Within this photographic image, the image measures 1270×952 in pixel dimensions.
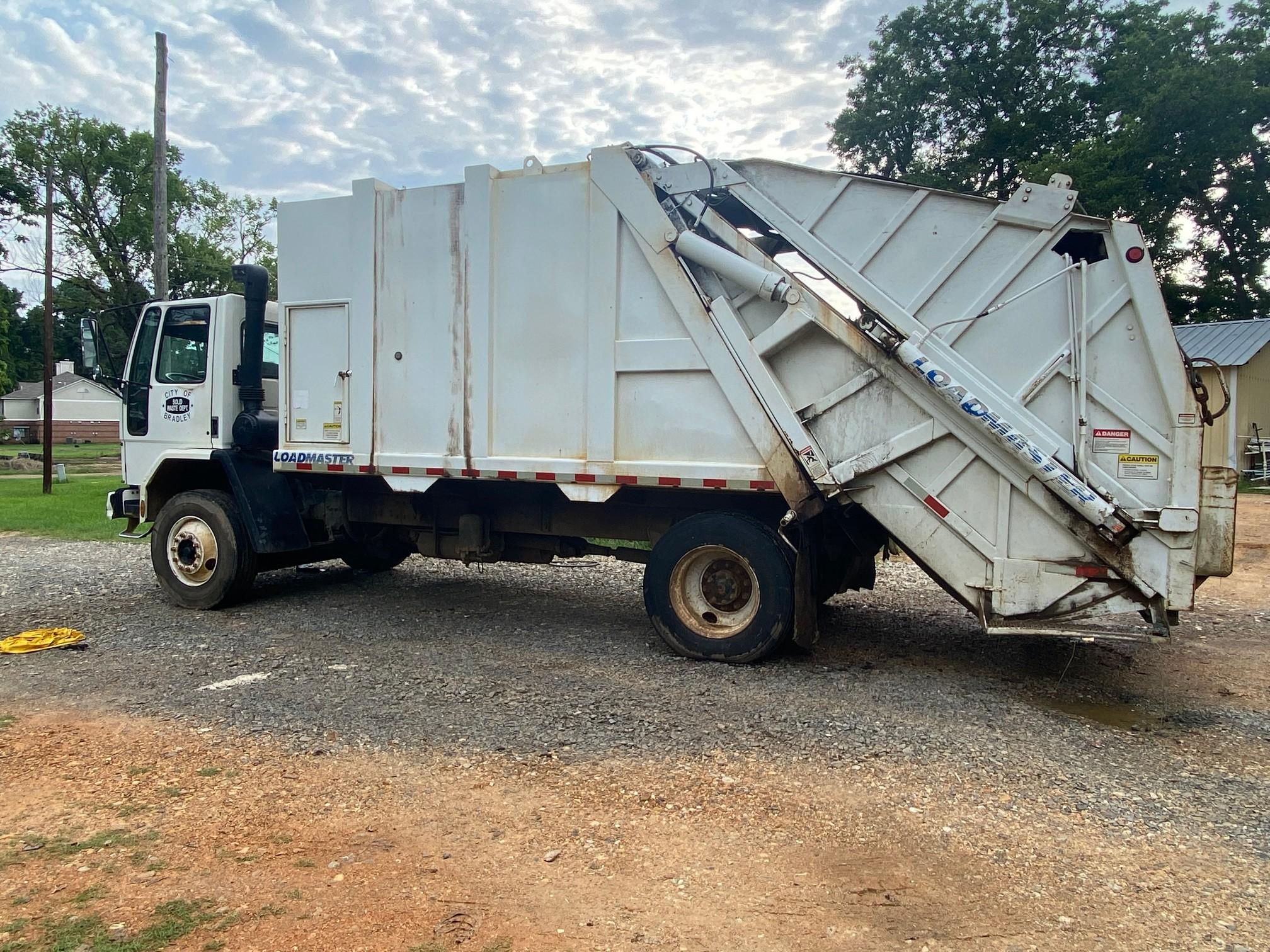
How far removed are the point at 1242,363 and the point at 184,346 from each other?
74.4 ft

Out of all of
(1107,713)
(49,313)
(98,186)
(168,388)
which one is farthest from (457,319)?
(98,186)

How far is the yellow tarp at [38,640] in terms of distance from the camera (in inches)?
256

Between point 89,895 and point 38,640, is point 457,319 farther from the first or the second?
point 89,895

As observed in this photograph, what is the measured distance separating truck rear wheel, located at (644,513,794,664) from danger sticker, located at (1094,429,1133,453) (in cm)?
204

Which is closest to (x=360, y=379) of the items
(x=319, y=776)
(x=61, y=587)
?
(x=319, y=776)

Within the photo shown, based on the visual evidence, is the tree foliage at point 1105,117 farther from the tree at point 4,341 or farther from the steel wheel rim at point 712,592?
the tree at point 4,341

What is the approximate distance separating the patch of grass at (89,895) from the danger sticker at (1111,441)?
542 centimetres

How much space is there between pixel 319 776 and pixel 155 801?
0.70 meters

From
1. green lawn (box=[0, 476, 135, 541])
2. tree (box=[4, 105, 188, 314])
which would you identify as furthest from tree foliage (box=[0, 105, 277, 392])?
green lawn (box=[0, 476, 135, 541])

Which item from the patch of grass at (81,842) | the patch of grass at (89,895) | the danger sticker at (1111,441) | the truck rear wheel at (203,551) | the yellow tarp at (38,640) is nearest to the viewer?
the patch of grass at (89,895)

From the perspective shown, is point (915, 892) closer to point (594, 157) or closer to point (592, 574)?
point (594, 157)

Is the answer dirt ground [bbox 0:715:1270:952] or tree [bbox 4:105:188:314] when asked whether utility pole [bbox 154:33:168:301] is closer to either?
dirt ground [bbox 0:715:1270:952]

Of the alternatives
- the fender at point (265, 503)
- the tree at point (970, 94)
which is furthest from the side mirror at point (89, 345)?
the tree at point (970, 94)

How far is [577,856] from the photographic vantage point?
3.43 metres
